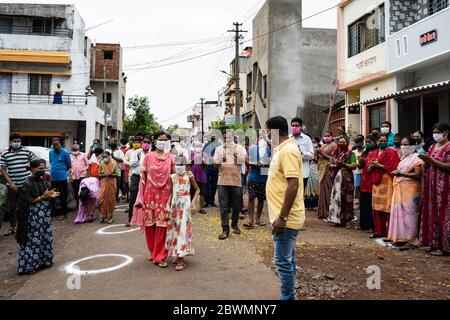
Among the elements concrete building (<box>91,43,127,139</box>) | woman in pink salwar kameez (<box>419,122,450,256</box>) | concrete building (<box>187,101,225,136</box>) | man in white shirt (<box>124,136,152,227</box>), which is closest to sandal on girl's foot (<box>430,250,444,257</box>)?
woman in pink salwar kameez (<box>419,122,450,256</box>)

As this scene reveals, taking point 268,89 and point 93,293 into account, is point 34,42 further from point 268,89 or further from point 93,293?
point 93,293

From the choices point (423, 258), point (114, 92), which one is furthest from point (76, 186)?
point (114, 92)

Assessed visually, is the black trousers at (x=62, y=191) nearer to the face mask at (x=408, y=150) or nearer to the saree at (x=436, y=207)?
the face mask at (x=408, y=150)

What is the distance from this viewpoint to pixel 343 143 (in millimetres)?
8188

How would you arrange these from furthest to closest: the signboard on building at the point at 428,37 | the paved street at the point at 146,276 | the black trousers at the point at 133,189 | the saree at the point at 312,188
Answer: the signboard on building at the point at 428,37 < the saree at the point at 312,188 < the black trousers at the point at 133,189 < the paved street at the point at 146,276

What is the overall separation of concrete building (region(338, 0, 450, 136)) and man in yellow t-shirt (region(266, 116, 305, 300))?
742cm

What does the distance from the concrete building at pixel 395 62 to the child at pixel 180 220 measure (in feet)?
23.9

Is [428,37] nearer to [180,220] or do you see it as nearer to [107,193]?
[180,220]

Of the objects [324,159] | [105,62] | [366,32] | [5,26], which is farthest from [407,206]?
[105,62]

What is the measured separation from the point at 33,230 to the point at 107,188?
3430 mm

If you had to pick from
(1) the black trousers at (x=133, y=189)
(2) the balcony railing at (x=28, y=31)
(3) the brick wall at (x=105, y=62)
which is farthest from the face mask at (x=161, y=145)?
(3) the brick wall at (x=105, y=62)

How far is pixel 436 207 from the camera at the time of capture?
19.1 ft

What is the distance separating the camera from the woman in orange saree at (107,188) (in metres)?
8.54

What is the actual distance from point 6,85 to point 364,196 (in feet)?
81.4
